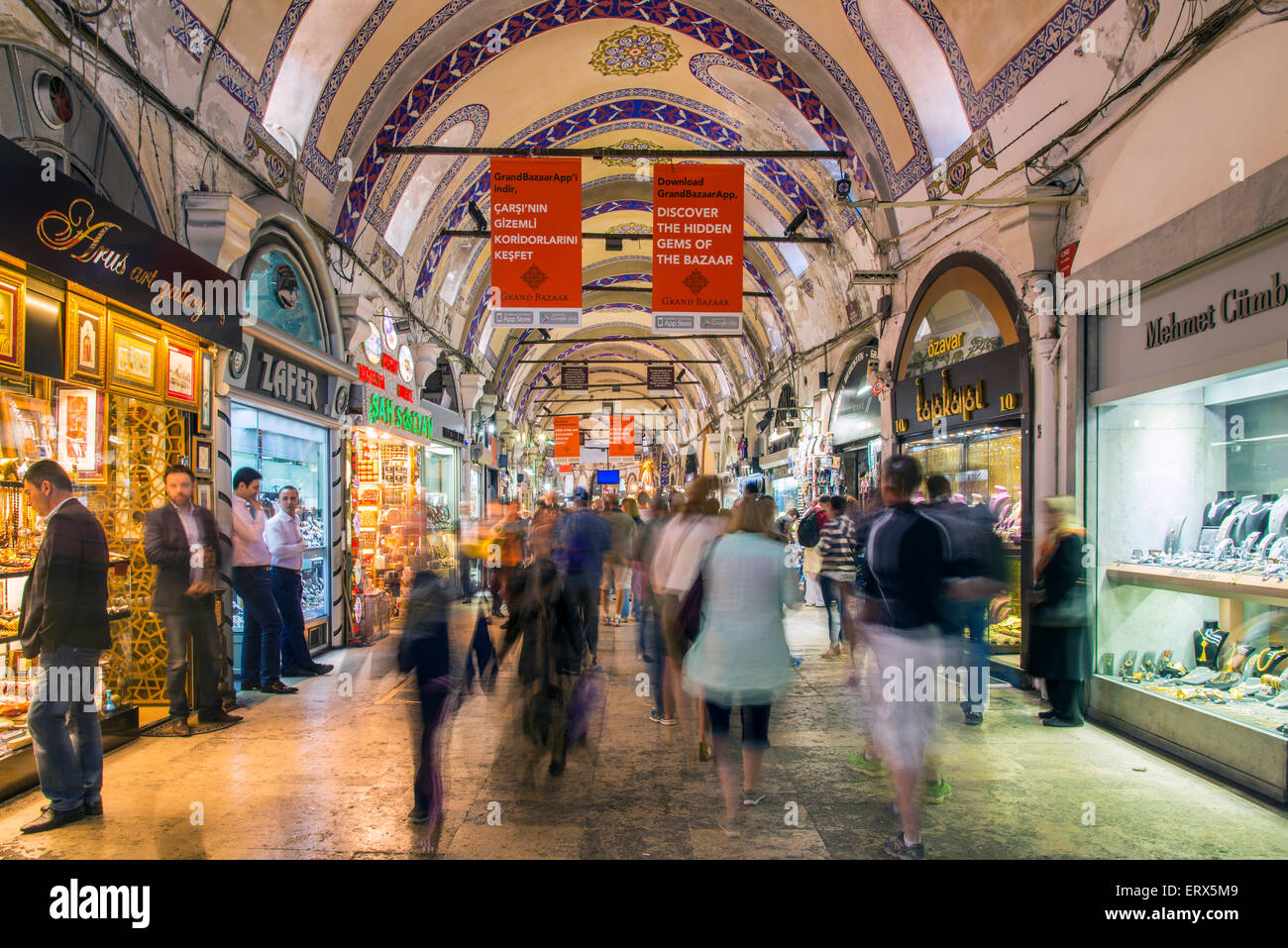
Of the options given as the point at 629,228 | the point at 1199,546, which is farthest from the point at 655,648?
the point at 629,228

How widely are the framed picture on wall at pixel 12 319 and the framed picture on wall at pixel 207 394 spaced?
1.81m

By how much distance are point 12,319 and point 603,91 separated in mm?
9222

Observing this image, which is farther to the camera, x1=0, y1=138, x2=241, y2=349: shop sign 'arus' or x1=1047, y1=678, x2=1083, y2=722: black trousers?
x1=1047, y1=678, x2=1083, y2=722: black trousers

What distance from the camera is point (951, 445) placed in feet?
28.4

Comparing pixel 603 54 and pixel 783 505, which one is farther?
pixel 783 505

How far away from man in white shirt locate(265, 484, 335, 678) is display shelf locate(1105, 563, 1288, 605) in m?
6.59

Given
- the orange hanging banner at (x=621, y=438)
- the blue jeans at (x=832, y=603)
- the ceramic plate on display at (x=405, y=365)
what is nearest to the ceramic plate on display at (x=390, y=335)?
the ceramic plate on display at (x=405, y=365)

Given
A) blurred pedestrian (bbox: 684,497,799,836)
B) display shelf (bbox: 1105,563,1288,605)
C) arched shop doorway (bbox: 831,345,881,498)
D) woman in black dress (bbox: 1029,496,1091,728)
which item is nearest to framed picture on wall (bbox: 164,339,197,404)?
blurred pedestrian (bbox: 684,497,799,836)

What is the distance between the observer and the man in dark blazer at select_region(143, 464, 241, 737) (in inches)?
195

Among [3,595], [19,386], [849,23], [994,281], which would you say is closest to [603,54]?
[849,23]

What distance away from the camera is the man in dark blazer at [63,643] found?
3.62 metres

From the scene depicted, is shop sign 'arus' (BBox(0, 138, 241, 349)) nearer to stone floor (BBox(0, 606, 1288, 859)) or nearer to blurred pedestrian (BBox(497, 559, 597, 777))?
stone floor (BBox(0, 606, 1288, 859))
